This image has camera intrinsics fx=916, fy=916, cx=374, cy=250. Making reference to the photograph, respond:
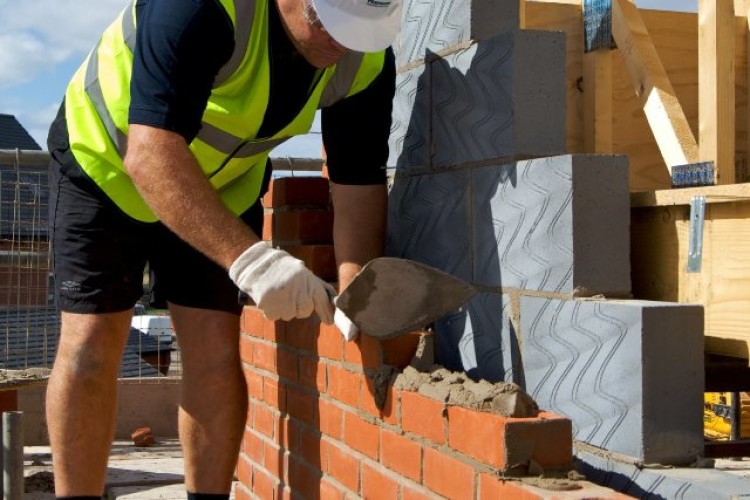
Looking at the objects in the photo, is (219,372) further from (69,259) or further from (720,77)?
(720,77)

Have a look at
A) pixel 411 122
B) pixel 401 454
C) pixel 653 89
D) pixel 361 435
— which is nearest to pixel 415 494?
pixel 401 454

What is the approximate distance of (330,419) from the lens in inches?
109

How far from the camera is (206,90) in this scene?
225 cm

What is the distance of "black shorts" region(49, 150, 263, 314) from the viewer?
2.72 meters

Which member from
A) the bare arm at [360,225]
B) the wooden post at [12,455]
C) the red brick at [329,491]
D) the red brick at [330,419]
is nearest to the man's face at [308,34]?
the bare arm at [360,225]

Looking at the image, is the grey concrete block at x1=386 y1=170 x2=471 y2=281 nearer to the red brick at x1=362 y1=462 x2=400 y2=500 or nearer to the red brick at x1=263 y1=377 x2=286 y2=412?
the red brick at x1=362 y1=462 x2=400 y2=500

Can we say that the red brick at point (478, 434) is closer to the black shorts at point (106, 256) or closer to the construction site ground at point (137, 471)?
the black shorts at point (106, 256)

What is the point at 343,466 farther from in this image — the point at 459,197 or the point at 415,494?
the point at 459,197

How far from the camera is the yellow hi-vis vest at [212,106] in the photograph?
7.91 ft

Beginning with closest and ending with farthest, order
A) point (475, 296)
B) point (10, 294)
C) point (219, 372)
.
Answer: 1. point (475, 296)
2. point (219, 372)
3. point (10, 294)

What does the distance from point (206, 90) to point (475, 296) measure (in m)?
0.86

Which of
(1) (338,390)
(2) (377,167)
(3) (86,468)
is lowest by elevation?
(3) (86,468)

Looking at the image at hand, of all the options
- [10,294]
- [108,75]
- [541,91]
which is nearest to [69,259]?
[108,75]

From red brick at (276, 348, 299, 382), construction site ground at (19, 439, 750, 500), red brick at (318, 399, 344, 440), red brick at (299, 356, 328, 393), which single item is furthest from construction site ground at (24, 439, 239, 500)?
red brick at (318, 399, 344, 440)
